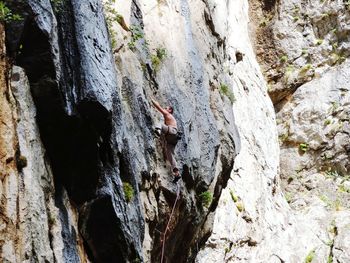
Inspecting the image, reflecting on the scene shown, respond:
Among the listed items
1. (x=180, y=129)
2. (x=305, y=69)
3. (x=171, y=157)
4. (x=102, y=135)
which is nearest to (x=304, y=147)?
(x=305, y=69)

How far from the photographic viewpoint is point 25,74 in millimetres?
6734

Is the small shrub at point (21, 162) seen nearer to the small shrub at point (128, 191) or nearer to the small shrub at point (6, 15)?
the small shrub at point (6, 15)

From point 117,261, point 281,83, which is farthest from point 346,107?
point 117,261

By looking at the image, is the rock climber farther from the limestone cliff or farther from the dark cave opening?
the dark cave opening

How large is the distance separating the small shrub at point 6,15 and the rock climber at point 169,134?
378 centimetres

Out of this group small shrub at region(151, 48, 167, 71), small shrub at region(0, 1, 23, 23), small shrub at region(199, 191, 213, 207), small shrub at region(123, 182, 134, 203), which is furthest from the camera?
small shrub at region(199, 191, 213, 207)

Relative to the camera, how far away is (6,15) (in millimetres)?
6418

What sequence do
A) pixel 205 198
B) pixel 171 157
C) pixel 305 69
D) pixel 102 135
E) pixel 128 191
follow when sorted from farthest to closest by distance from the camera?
pixel 305 69 → pixel 205 198 → pixel 171 157 → pixel 128 191 → pixel 102 135

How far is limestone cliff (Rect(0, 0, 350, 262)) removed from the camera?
6.62 meters

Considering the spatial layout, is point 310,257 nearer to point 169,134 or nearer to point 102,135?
point 169,134

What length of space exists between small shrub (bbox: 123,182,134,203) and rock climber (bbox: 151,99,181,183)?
1.59 m

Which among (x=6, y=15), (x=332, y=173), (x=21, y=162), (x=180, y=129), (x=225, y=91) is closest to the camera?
(x=21, y=162)

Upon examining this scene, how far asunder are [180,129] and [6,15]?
14.8 feet

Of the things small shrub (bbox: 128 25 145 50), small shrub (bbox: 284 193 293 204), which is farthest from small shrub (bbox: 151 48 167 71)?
small shrub (bbox: 284 193 293 204)
